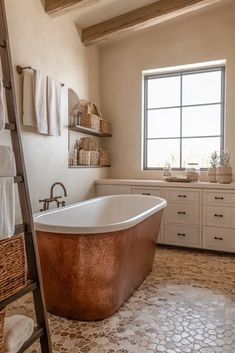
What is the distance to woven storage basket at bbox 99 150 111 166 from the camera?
4297 millimetres

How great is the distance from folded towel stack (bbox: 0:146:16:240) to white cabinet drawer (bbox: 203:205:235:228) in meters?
2.80

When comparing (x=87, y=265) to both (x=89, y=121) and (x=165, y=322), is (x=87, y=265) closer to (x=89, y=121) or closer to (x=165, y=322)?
(x=165, y=322)

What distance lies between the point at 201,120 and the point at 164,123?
546mm

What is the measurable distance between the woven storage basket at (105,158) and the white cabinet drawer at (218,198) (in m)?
1.56

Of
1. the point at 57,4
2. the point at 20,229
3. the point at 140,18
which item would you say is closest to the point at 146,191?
the point at 140,18

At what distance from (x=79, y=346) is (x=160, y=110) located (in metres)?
3.46

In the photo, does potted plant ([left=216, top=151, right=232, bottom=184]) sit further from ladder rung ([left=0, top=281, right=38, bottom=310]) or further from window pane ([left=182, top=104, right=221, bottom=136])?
ladder rung ([left=0, top=281, right=38, bottom=310])

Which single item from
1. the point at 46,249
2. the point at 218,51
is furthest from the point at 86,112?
the point at 46,249

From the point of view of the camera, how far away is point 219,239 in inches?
139

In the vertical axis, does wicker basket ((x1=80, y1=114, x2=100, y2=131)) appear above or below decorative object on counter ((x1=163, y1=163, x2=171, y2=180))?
above

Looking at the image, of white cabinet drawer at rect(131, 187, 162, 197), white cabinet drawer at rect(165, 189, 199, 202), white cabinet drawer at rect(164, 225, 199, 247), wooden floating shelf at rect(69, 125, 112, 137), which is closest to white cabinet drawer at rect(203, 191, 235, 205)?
white cabinet drawer at rect(165, 189, 199, 202)

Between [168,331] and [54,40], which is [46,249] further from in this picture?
[54,40]

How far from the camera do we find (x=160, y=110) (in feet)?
14.4

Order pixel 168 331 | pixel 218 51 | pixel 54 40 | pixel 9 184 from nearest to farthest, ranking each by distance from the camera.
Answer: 1. pixel 9 184
2. pixel 168 331
3. pixel 54 40
4. pixel 218 51
